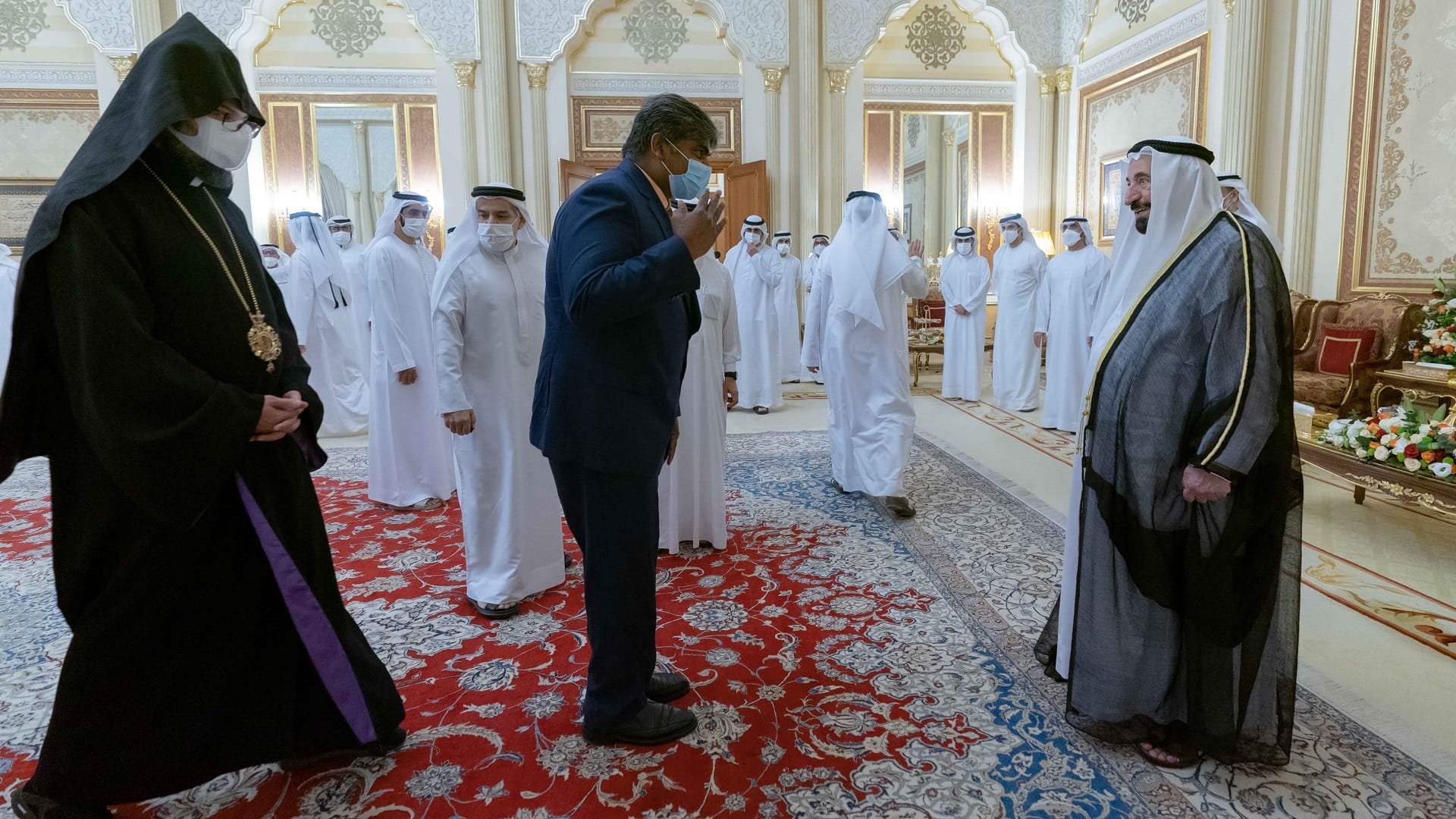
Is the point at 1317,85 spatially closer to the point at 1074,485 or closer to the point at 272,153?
the point at 1074,485

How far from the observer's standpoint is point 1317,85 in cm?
624

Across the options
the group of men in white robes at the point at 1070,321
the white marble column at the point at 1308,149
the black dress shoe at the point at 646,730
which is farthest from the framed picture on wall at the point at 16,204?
the white marble column at the point at 1308,149

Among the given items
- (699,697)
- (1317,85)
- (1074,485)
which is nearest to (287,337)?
(699,697)

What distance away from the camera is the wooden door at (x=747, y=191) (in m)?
9.48

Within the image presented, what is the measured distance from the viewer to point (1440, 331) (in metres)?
4.54

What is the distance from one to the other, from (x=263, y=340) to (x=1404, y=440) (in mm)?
4133

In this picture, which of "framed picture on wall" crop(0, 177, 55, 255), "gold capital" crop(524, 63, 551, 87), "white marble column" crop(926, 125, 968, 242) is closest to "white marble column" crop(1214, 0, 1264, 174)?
"white marble column" crop(926, 125, 968, 242)

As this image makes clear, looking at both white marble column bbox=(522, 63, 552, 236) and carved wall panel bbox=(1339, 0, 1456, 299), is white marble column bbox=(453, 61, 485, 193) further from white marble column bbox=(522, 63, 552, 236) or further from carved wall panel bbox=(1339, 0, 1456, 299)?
carved wall panel bbox=(1339, 0, 1456, 299)

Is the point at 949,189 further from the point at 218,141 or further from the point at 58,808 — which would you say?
the point at 58,808

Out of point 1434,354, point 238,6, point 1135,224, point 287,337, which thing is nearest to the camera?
point 287,337

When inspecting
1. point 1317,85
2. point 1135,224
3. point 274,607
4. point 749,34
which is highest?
point 749,34

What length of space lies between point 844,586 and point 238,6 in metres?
9.22

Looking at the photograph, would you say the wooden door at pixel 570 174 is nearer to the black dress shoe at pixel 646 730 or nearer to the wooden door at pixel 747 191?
the wooden door at pixel 747 191

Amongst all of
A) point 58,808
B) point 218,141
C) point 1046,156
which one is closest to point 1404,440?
point 218,141
